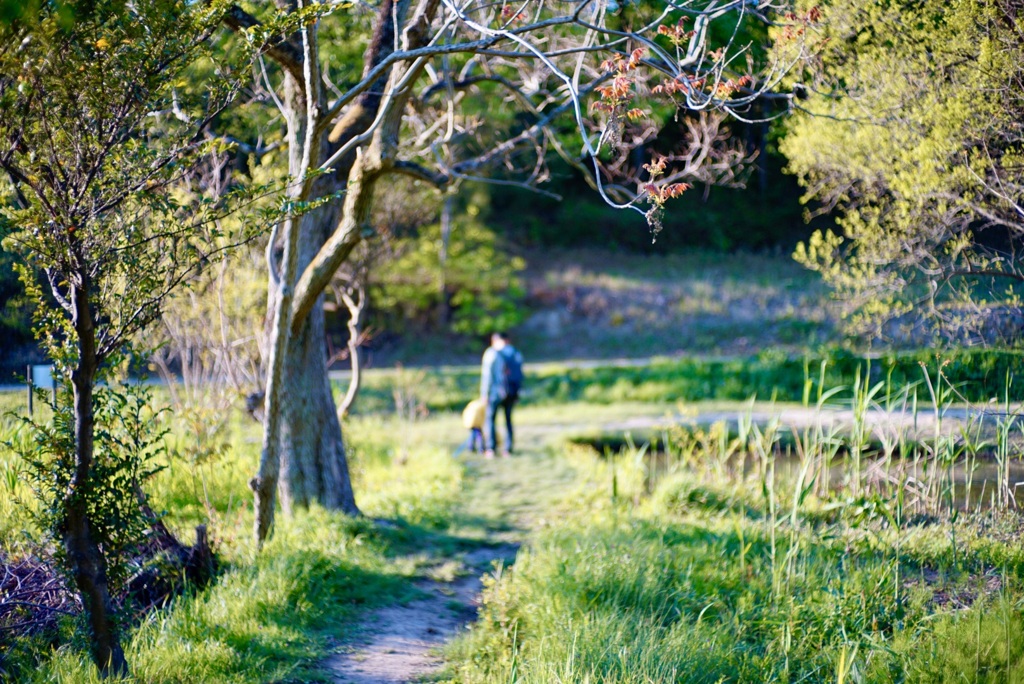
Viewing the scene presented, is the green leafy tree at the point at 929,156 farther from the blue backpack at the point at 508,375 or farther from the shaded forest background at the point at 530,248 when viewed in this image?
the shaded forest background at the point at 530,248

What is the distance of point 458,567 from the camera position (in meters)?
6.61

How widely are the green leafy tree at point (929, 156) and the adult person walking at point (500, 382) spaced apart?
5.01 metres

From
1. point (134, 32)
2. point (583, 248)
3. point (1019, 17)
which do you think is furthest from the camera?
point (583, 248)

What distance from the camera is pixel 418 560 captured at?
6656 millimetres

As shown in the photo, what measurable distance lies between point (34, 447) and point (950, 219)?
5812 mm

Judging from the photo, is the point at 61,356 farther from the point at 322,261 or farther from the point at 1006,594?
the point at 1006,594

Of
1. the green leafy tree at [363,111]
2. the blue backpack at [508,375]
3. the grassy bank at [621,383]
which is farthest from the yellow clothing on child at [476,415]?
the green leafy tree at [363,111]

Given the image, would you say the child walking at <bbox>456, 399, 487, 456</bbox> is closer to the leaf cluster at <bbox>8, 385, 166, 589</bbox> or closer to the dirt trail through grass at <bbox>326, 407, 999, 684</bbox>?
the dirt trail through grass at <bbox>326, 407, 999, 684</bbox>

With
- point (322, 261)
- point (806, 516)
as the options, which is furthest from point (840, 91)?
point (322, 261)

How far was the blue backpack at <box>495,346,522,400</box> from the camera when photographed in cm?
1071

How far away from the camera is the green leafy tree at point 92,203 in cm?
348

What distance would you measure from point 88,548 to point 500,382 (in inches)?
278

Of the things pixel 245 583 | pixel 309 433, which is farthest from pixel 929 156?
pixel 245 583

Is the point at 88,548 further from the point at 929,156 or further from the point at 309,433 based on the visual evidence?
the point at 929,156
